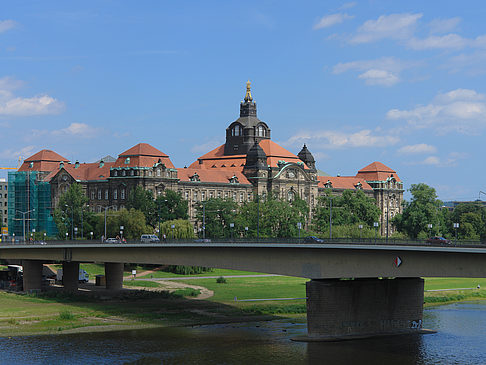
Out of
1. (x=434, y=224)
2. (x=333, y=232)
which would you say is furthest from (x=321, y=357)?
(x=434, y=224)

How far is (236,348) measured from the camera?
73188 millimetres

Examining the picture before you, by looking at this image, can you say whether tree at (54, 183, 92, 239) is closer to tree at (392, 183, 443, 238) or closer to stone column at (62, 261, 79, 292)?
stone column at (62, 261, 79, 292)

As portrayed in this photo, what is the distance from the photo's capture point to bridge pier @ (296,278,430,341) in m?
75.6

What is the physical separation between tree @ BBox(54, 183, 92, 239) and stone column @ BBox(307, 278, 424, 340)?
325 feet

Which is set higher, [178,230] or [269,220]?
[269,220]

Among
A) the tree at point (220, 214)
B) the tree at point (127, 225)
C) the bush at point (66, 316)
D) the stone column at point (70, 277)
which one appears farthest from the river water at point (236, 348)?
the tree at point (220, 214)

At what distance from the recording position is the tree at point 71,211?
578 ft

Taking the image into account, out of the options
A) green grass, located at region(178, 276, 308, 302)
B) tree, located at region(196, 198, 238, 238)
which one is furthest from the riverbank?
tree, located at region(196, 198, 238, 238)

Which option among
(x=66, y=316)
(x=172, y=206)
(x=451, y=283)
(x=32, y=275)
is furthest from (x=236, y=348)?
(x=172, y=206)

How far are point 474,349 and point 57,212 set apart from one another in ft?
426

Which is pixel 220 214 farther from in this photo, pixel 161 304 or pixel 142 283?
pixel 161 304

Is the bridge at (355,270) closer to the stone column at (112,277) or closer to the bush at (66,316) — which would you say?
the bush at (66,316)

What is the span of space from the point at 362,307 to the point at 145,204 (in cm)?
10695

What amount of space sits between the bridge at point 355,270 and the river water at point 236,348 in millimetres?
2165
